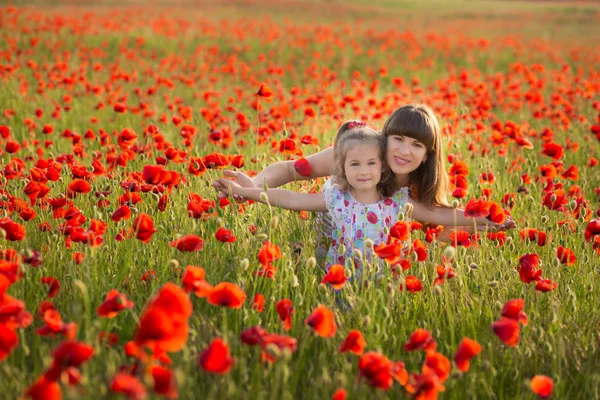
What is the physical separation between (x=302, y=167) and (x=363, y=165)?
488 mm

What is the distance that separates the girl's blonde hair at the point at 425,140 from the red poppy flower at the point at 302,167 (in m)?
0.44

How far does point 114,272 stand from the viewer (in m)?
2.53

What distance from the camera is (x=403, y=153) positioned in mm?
2986

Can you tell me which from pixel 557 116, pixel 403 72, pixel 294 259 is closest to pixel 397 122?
pixel 294 259

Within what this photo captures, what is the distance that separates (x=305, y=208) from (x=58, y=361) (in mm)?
1875

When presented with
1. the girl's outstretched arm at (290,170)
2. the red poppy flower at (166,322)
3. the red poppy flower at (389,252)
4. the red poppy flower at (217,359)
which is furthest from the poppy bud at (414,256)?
the girl's outstretched arm at (290,170)

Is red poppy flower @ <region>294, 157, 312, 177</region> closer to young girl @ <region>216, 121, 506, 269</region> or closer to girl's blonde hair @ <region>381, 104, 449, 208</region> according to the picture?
young girl @ <region>216, 121, 506, 269</region>

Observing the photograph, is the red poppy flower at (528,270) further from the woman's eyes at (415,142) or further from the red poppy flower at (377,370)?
the woman's eyes at (415,142)

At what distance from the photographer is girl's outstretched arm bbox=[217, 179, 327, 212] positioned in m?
2.93

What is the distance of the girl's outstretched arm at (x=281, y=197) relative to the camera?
9.61ft

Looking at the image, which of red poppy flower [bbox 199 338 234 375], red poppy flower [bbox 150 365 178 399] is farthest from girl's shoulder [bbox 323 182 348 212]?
red poppy flower [bbox 150 365 178 399]

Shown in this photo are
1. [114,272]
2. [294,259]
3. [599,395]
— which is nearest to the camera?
[599,395]

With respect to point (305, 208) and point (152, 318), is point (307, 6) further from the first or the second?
point (152, 318)

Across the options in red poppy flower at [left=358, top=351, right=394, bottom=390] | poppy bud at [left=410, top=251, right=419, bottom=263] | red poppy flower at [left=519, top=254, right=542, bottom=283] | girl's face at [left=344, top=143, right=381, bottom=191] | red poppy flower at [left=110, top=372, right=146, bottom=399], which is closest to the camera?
red poppy flower at [left=110, top=372, right=146, bottom=399]
